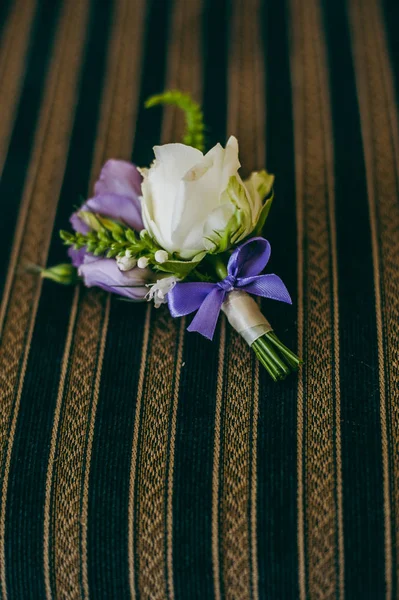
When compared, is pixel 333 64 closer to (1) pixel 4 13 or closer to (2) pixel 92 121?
(2) pixel 92 121

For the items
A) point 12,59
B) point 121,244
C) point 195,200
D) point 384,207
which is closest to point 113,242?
point 121,244

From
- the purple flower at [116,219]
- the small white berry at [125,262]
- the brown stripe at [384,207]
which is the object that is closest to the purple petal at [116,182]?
the purple flower at [116,219]

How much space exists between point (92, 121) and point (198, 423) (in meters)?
0.58

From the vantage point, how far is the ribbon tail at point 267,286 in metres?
0.64

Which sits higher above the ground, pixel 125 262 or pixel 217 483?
pixel 125 262

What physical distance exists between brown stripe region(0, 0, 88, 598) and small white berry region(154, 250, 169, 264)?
0.24m

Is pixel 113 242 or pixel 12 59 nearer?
pixel 113 242

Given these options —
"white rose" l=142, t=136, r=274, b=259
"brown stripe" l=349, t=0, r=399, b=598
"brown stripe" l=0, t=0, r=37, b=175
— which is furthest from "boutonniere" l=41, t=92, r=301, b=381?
"brown stripe" l=0, t=0, r=37, b=175

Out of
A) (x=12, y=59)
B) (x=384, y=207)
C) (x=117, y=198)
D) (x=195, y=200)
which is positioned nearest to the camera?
(x=195, y=200)

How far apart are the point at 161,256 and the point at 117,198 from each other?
125 millimetres

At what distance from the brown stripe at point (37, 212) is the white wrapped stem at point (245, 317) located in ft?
0.93

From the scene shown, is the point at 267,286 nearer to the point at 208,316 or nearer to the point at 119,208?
the point at 208,316

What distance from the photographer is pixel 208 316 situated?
634mm

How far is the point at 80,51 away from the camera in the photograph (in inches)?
41.0
